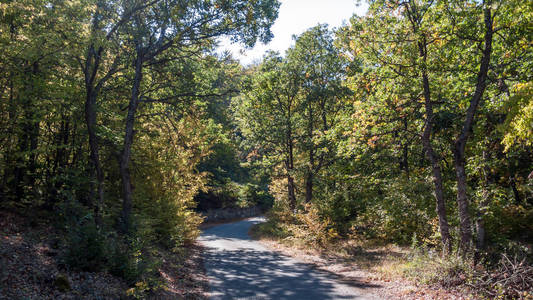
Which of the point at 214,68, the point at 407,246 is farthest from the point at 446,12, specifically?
the point at 407,246

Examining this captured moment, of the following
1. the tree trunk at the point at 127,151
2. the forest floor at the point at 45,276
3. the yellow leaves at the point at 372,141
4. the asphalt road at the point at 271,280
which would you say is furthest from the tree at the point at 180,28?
the yellow leaves at the point at 372,141

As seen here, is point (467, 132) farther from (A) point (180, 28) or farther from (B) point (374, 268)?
(A) point (180, 28)

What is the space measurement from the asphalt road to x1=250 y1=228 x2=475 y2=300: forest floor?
→ 536 mm

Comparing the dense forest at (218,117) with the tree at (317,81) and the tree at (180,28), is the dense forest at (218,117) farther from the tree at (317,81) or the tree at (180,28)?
the tree at (317,81)

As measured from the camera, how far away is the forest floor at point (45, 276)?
217 inches

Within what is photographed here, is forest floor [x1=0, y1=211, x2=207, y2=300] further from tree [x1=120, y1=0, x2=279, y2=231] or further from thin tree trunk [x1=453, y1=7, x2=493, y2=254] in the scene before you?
thin tree trunk [x1=453, y1=7, x2=493, y2=254]

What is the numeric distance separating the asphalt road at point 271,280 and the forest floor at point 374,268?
536 millimetres

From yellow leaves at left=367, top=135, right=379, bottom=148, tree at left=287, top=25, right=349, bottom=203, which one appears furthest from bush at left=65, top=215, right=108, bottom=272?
tree at left=287, top=25, right=349, bottom=203

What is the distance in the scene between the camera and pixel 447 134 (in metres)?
12.8

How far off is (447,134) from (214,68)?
980 cm

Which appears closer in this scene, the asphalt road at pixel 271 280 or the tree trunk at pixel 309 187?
the asphalt road at pixel 271 280

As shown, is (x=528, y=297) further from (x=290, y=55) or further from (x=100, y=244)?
(x=290, y=55)

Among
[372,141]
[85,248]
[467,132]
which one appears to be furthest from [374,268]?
[85,248]

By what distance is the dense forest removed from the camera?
318 inches
